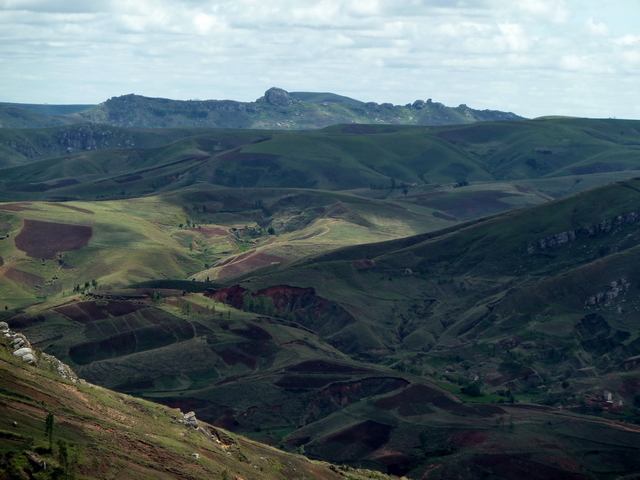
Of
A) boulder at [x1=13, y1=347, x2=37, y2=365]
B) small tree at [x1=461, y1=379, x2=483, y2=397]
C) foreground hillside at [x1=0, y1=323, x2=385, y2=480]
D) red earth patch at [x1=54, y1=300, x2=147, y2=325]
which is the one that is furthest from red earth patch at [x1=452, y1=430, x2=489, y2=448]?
red earth patch at [x1=54, y1=300, x2=147, y2=325]

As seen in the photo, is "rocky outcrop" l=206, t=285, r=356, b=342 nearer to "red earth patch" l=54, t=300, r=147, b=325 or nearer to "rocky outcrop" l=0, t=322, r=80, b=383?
"red earth patch" l=54, t=300, r=147, b=325

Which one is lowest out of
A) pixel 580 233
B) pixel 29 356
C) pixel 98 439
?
pixel 98 439

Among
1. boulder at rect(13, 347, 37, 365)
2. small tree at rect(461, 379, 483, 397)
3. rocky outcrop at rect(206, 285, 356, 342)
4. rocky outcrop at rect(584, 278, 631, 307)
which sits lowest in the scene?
small tree at rect(461, 379, 483, 397)

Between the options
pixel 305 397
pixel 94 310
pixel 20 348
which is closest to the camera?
pixel 20 348

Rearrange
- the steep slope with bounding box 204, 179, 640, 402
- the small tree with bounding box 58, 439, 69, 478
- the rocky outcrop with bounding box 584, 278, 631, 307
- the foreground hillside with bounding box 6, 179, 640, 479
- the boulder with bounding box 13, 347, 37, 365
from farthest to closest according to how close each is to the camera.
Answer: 1. the rocky outcrop with bounding box 584, 278, 631, 307
2. the steep slope with bounding box 204, 179, 640, 402
3. the foreground hillside with bounding box 6, 179, 640, 479
4. the boulder with bounding box 13, 347, 37, 365
5. the small tree with bounding box 58, 439, 69, 478

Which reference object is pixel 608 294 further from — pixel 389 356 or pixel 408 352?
pixel 389 356

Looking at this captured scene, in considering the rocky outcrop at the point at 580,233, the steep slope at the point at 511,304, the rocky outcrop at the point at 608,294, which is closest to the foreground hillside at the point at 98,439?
the steep slope at the point at 511,304

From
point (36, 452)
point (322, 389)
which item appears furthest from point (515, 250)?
point (36, 452)

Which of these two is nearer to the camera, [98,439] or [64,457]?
[64,457]

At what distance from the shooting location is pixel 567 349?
15388cm

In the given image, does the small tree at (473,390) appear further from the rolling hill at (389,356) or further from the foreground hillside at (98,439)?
the foreground hillside at (98,439)

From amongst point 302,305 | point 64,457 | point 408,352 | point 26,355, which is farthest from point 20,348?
point 302,305

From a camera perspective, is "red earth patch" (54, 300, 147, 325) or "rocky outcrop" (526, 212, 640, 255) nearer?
"red earth patch" (54, 300, 147, 325)

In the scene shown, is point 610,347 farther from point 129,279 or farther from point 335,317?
point 129,279
